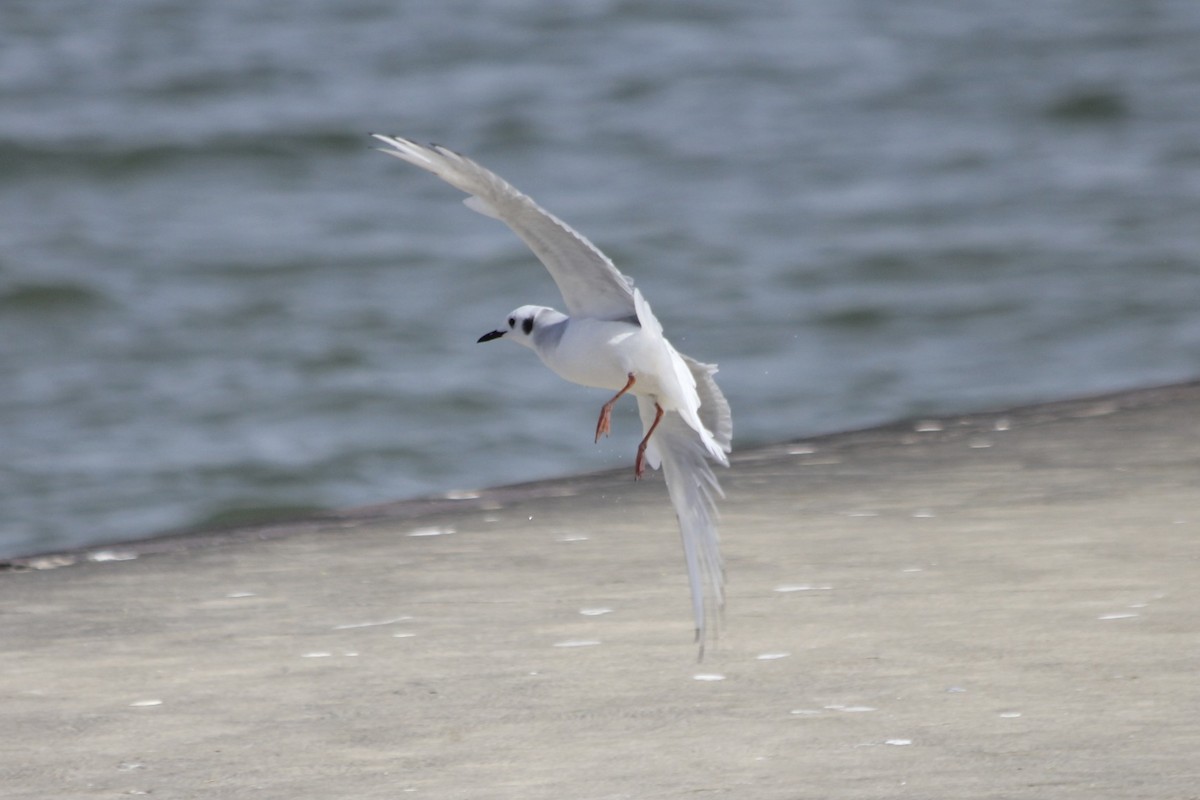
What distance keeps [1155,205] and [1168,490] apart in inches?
312

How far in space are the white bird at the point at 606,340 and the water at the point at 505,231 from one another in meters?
3.69

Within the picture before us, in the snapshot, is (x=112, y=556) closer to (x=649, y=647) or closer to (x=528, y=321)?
(x=649, y=647)

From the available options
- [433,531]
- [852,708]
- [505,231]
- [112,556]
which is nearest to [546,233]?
[852,708]

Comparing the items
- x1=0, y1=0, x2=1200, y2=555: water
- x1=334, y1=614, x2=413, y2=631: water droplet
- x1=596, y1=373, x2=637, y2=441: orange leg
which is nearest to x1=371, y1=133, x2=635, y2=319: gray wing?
x1=596, y1=373, x2=637, y2=441: orange leg

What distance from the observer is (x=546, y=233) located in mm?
3115

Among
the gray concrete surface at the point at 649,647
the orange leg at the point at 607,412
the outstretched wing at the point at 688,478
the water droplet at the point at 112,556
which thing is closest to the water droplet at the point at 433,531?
the gray concrete surface at the point at 649,647

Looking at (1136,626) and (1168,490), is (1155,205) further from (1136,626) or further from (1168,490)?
(1136,626)

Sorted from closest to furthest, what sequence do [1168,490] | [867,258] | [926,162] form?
[1168,490] → [867,258] → [926,162]

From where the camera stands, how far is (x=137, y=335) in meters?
10.3

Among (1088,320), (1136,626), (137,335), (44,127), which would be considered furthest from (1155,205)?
(1136,626)

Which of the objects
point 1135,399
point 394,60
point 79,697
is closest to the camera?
point 79,697

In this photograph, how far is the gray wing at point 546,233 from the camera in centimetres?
296

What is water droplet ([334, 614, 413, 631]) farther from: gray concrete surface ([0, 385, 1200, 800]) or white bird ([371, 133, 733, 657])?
white bird ([371, 133, 733, 657])

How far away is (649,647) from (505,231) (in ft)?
26.6
